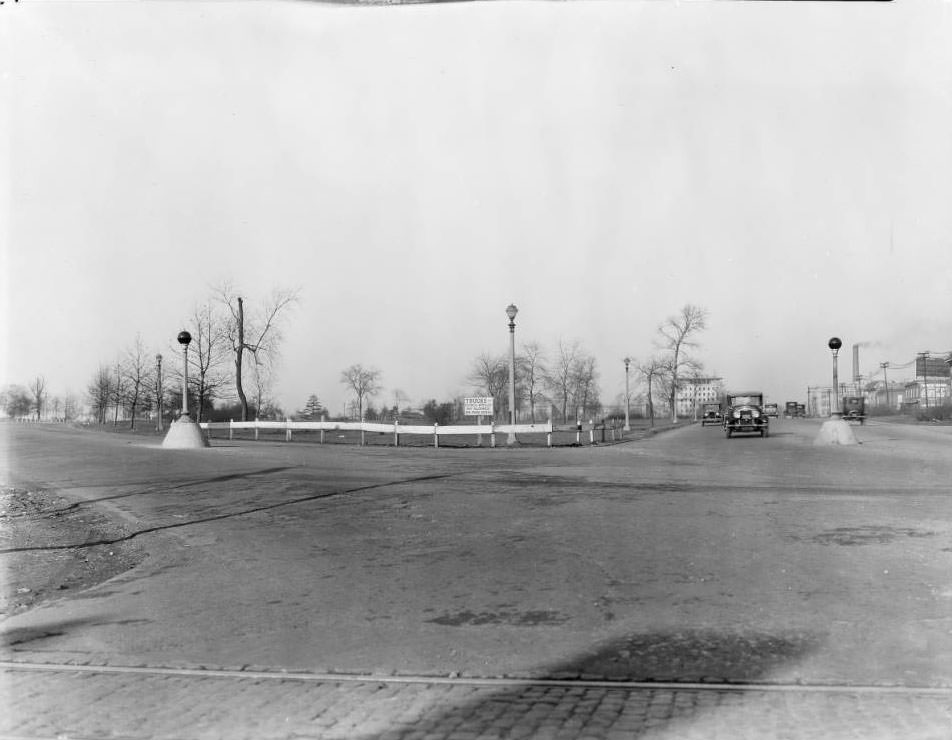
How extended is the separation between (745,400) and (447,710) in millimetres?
36189

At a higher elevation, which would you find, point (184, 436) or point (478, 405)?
point (478, 405)

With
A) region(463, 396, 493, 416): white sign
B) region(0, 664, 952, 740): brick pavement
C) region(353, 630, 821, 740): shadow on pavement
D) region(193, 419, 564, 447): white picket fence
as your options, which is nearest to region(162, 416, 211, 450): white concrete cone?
region(193, 419, 564, 447): white picket fence

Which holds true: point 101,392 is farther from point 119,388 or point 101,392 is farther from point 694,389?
point 694,389

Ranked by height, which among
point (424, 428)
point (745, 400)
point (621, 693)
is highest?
point (745, 400)

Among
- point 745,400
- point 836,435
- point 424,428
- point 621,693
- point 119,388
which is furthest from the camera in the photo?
point 119,388

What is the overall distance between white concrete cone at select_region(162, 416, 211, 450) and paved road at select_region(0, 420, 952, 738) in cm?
1303

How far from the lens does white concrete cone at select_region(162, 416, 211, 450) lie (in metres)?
23.4

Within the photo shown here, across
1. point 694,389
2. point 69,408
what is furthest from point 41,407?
point 694,389

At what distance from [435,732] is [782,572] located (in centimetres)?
390

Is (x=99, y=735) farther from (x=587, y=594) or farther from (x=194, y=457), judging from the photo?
(x=194, y=457)

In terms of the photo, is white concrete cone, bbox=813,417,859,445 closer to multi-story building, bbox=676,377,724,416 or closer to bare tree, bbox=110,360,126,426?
multi-story building, bbox=676,377,724,416

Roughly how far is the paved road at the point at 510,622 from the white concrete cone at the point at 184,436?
42.7 feet

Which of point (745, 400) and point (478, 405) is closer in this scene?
point (478, 405)

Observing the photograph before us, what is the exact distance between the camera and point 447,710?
12.5 feet
